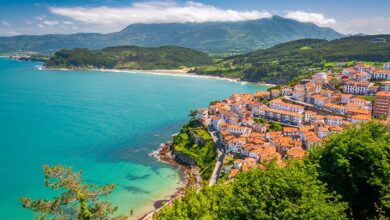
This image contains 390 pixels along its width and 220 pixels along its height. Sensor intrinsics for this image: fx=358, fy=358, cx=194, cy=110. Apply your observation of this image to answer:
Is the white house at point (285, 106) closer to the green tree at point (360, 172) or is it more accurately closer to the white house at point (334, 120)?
the white house at point (334, 120)

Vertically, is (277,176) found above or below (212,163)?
above

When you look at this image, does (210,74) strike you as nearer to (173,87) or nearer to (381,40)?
(173,87)

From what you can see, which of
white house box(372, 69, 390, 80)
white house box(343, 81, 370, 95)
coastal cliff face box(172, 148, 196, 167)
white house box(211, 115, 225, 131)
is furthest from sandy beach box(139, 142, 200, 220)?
white house box(372, 69, 390, 80)

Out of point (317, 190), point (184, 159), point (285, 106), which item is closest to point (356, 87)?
point (285, 106)

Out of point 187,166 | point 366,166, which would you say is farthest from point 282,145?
point 366,166

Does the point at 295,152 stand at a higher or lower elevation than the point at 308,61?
lower

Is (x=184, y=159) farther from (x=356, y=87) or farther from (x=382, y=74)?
(x=382, y=74)
